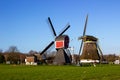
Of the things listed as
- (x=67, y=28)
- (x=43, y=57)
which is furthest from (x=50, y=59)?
(x=67, y=28)

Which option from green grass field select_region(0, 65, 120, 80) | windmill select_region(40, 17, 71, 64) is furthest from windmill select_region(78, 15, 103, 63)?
green grass field select_region(0, 65, 120, 80)

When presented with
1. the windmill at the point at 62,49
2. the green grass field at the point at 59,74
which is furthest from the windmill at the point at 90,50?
the green grass field at the point at 59,74

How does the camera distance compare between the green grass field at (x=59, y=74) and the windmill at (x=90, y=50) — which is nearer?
the green grass field at (x=59, y=74)

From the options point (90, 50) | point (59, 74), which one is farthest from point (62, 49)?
point (59, 74)

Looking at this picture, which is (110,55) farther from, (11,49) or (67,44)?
(67,44)

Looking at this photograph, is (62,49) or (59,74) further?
(62,49)

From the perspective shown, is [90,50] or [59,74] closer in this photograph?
[59,74]

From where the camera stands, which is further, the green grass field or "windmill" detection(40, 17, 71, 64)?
"windmill" detection(40, 17, 71, 64)

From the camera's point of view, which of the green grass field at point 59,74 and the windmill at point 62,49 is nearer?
the green grass field at point 59,74

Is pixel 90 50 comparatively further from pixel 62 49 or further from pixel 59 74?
pixel 59 74

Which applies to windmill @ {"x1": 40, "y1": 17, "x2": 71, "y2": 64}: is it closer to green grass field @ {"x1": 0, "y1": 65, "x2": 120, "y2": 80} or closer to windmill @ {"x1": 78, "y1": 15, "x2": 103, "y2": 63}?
windmill @ {"x1": 78, "y1": 15, "x2": 103, "y2": 63}

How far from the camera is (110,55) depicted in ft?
548

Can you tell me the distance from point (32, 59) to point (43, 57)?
10.1m

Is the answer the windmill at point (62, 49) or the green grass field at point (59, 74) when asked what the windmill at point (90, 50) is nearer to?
the windmill at point (62, 49)
